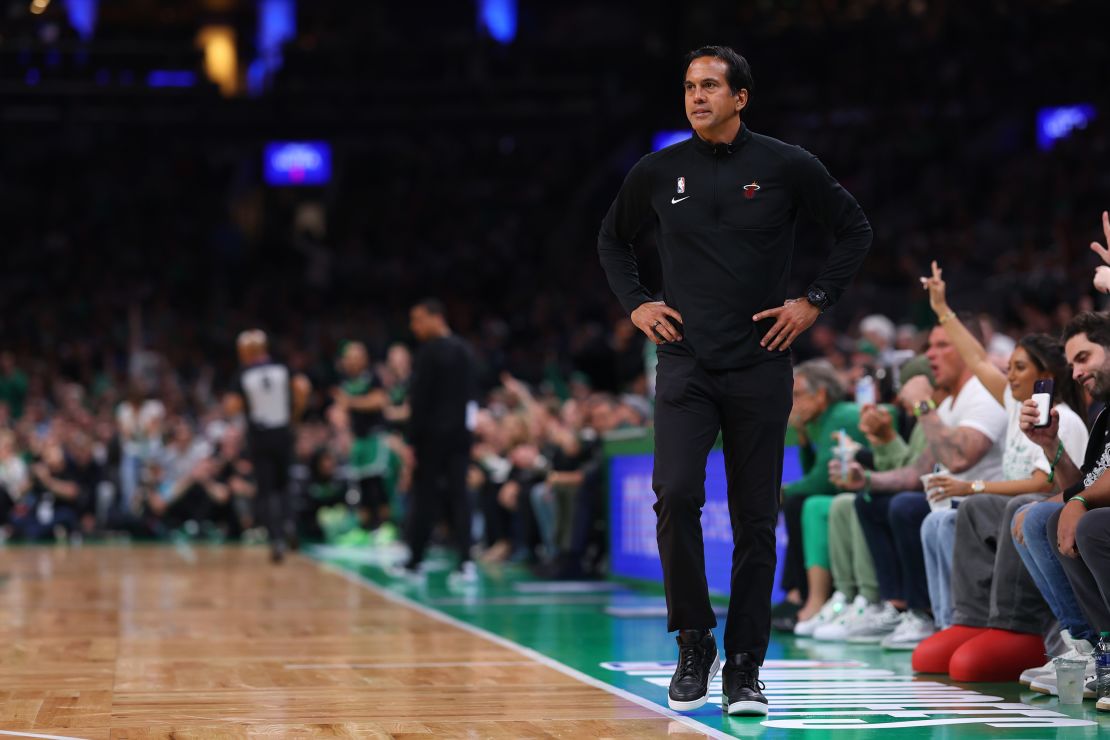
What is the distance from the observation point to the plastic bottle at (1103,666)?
14.9 ft

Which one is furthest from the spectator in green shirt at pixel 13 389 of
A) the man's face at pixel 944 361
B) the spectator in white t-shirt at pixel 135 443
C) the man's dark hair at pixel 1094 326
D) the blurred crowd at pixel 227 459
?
the man's dark hair at pixel 1094 326

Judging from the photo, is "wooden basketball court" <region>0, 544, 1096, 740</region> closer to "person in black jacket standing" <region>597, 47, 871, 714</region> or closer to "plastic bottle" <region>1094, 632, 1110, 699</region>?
"plastic bottle" <region>1094, 632, 1110, 699</region>

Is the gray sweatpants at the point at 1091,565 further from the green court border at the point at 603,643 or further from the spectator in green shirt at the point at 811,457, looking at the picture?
the spectator in green shirt at the point at 811,457

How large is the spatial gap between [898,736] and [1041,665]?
1.40 m

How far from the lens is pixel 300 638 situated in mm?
6793

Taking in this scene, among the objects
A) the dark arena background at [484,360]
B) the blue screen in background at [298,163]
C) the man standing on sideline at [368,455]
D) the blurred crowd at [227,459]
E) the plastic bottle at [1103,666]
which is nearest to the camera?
the plastic bottle at [1103,666]

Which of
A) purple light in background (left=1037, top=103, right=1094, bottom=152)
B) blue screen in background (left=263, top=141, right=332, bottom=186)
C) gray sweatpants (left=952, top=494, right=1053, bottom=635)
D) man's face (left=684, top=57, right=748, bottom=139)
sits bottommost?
gray sweatpants (left=952, top=494, right=1053, bottom=635)

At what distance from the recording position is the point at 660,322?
442cm

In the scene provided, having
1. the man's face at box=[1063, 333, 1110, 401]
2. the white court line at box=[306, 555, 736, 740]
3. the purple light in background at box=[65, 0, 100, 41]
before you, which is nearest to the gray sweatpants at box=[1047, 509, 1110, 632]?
the man's face at box=[1063, 333, 1110, 401]

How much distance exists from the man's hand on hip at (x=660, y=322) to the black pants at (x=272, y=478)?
9.02 m

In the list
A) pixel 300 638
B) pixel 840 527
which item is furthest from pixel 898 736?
pixel 300 638

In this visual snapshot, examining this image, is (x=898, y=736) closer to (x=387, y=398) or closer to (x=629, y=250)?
(x=629, y=250)

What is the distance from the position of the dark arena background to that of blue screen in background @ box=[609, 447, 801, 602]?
4 cm

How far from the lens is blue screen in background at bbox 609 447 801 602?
8.28 meters
